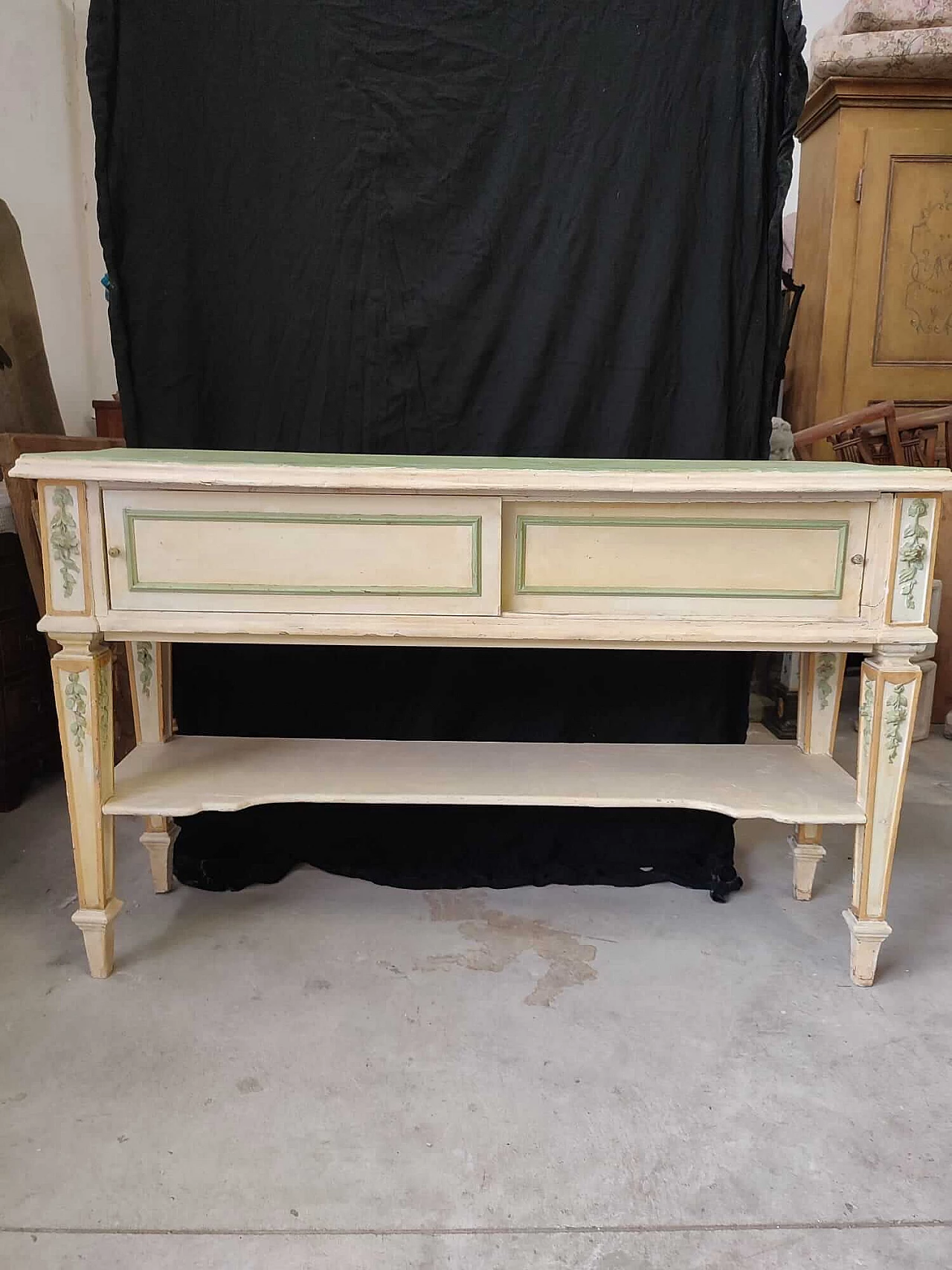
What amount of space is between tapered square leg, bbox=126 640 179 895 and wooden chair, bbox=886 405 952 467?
271 cm

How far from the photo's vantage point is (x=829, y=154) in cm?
364

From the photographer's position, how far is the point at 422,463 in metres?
1.58

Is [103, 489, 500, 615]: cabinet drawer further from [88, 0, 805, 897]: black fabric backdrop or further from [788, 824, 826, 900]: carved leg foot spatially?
[788, 824, 826, 900]: carved leg foot

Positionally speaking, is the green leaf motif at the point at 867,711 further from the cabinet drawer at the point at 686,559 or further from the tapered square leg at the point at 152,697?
the tapered square leg at the point at 152,697

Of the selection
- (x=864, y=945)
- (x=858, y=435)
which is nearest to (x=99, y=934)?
(x=864, y=945)

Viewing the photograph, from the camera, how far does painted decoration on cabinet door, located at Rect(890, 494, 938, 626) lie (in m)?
1.49

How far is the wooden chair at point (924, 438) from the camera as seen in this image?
10.8 ft

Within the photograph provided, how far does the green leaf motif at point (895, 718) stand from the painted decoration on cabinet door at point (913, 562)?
13 centimetres

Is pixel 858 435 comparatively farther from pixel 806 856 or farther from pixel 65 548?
pixel 65 548

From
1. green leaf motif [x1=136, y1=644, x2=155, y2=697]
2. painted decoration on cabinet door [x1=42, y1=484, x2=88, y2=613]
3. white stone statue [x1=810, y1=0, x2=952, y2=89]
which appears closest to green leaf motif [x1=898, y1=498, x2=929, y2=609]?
painted decoration on cabinet door [x1=42, y1=484, x2=88, y2=613]

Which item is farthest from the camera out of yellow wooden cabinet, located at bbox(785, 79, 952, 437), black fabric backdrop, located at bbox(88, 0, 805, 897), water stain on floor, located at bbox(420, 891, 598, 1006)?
yellow wooden cabinet, located at bbox(785, 79, 952, 437)

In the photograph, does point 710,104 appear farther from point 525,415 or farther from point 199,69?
point 199,69

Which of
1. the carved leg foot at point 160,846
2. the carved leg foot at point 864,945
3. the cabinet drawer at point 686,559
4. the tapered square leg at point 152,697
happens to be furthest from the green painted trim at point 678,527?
the carved leg foot at point 160,846

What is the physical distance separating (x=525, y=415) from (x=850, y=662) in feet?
7.09
